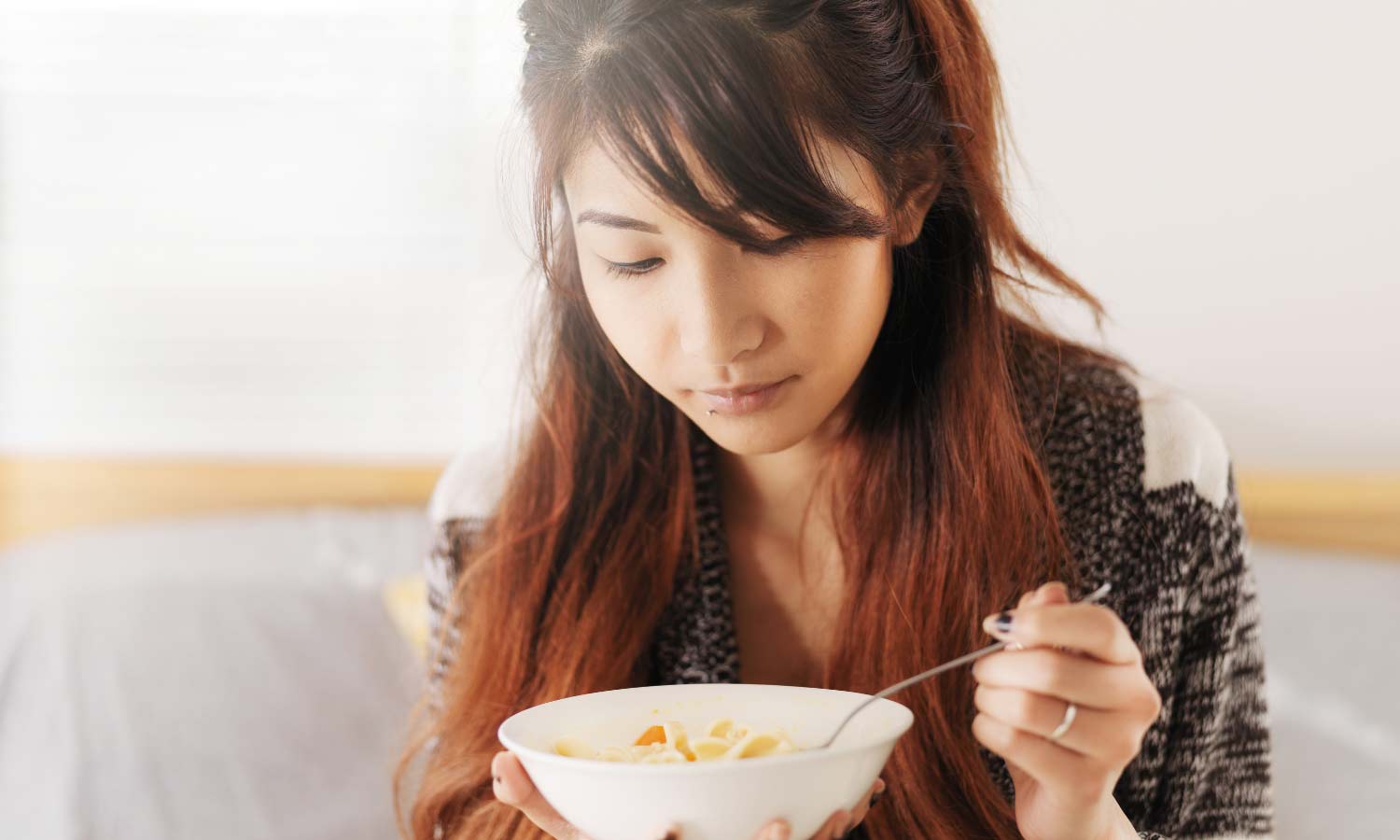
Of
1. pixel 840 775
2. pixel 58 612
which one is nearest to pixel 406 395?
pixel 58 612

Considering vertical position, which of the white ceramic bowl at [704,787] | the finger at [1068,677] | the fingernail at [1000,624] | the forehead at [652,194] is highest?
the forehead at [652,194]

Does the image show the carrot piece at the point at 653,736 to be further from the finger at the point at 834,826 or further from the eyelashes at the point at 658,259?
the eyelashes at the point at 658,259

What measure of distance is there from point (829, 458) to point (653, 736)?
1.41 ft

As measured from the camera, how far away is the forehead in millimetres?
696

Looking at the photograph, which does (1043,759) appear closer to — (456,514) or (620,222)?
(620,222)

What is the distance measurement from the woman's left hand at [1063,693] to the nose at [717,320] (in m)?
0.25

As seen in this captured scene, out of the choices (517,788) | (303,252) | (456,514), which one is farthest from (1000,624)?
(303,252)

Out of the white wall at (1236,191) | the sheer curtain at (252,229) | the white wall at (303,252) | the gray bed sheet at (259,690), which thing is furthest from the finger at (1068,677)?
the sheer curtain at (252,229)

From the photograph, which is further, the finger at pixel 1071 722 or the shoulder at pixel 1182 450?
the shoulder at pixel 1182 450

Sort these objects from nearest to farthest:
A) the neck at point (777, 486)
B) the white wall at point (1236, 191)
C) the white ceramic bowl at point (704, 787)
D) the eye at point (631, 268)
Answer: the white ceramic bowl at point (704, 787)
the eye at point (631, 268)
the neck at point (777, 486)
the white wall at point (1236, 191)

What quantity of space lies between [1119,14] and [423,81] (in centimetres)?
110

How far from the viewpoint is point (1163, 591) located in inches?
36.4

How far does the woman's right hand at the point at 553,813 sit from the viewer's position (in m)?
0.53

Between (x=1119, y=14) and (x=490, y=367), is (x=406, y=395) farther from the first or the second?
(x=1119, y=14)
